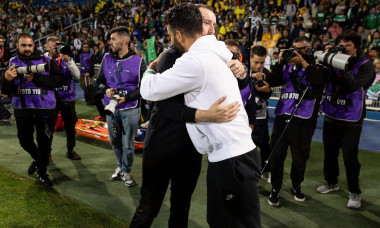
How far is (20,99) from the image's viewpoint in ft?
14.1

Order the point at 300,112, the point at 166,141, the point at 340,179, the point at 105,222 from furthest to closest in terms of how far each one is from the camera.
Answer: the point at 340,179 → the point at 300,112 → the point at 105,222 → the point at 166,141

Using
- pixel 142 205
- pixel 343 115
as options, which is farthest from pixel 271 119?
pixel 142 205

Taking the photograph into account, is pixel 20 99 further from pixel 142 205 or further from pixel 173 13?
pixel 173 13

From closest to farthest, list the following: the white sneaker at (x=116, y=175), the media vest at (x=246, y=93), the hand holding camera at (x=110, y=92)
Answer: the media vest at (x=246, y=93)
the hand holding camera at (x=110, y=92)
the white sneaker at (x=116, y=175)

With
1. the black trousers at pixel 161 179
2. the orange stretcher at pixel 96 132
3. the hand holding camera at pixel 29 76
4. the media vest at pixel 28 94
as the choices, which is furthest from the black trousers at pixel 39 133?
the black trousers at pixel 161 179

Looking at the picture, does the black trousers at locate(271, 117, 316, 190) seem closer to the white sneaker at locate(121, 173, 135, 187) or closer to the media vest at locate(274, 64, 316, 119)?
the media vest at locate(274, 64, 316, 119)

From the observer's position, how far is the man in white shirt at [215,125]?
1.91 m

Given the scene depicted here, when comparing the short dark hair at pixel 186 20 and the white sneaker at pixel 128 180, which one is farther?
the white sneaker at pixel 128 180

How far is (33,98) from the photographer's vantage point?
4340 mm

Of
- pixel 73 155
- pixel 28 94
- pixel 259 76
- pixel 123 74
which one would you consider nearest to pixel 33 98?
pixel 28 94

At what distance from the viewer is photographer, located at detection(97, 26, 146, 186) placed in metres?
4.38

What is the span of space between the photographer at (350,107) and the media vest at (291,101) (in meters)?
0.37

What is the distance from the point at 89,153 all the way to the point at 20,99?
1.93 meters

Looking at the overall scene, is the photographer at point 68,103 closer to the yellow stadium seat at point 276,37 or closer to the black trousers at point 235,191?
the black trousers at point 235,191
